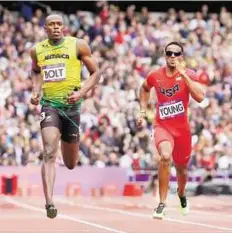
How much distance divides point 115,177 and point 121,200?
8.69 feet

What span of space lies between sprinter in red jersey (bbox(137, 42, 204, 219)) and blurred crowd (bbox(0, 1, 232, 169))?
31.7 ft

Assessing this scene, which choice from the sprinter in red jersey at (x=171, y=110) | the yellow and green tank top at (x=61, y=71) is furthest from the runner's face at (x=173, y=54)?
the yellow and green tank top at (x=61, y=71)

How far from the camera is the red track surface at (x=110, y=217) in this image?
42.7 feet

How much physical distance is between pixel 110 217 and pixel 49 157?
3.61 metres

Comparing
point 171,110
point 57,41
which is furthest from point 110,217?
point 57,41

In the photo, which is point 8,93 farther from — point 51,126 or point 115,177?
point 51,126

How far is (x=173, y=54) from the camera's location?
1418 centimetres

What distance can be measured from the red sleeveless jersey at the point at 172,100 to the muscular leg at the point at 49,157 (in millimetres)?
2490

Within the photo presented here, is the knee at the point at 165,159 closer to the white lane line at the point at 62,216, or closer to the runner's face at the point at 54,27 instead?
the white lane line at the point at 62,216

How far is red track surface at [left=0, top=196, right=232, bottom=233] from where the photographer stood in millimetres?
13023

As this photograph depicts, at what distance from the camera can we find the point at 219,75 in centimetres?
3022

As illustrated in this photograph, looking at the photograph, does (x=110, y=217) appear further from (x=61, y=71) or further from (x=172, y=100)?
(x=61, y=71)

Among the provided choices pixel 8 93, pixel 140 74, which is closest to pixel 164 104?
pixel 8 93

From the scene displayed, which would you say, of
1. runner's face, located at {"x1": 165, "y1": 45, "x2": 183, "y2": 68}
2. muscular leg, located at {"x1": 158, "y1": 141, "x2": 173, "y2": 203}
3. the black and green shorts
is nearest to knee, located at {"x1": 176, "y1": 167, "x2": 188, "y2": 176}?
muscular leg, located at {"x1": 158, "y1": 141, "x2": 173, "y2": 203}
